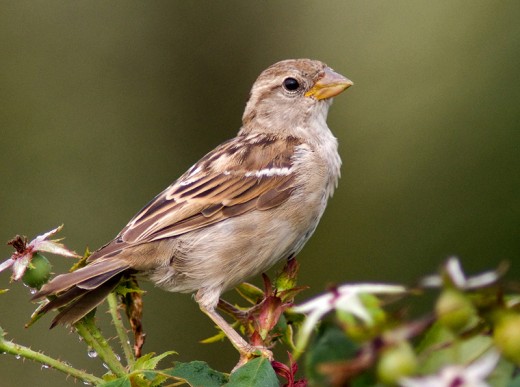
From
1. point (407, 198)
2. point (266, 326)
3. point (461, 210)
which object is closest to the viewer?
point (266, 326)

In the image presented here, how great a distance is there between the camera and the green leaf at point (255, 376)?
71.6 inches

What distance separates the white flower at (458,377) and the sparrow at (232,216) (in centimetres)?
233

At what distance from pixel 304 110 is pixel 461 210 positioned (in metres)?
2.48

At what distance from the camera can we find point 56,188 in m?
8.05

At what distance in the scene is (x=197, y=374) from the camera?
6.41 feet

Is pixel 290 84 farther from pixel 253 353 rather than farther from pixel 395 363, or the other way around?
pixel 395 363

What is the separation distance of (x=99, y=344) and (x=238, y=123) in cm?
605

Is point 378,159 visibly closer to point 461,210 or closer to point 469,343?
point 461,210

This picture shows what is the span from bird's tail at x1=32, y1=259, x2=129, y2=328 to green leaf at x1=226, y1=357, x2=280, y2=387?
64cm

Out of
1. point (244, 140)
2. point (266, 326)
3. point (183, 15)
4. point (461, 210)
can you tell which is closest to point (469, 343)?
point (266, 326)

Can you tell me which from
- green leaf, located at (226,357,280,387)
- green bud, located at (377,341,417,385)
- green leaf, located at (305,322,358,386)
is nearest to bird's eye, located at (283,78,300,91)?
green leaf, located at (226,357,280,387)

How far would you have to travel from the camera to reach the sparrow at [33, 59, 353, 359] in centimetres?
365

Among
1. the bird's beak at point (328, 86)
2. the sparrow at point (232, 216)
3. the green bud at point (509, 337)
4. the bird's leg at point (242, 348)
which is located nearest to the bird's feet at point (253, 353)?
the bird's leg at point (242, 348)

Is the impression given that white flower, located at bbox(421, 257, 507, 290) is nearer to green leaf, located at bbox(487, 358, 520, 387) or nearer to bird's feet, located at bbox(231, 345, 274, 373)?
green leaf, located at bbox(487, 358, 520, 387)
